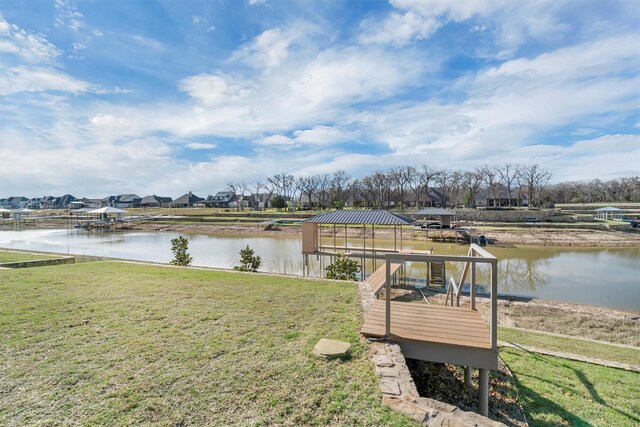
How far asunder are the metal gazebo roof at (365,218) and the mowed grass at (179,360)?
7.68 m

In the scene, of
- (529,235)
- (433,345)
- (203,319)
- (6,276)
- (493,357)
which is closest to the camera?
(493,357)

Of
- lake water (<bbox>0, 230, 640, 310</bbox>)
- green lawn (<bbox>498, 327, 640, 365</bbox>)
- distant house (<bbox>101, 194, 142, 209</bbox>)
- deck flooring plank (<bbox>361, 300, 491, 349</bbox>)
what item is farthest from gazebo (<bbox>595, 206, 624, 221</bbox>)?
distant house (<bbox>101, 194, 142, 209</bbox>)

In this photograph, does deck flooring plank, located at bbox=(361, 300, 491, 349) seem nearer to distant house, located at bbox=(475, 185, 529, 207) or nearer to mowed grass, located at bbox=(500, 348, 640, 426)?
mowed grass, located at bbox=(500, 348, 640, 426)

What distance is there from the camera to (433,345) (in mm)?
3945

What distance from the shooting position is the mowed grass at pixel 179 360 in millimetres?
2775

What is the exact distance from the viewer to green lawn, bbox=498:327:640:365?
228 inches

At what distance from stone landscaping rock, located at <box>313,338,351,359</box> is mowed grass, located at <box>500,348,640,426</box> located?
87.9 inches

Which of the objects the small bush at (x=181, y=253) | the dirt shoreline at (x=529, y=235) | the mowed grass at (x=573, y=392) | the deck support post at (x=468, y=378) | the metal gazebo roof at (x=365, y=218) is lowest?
the dirt shoreline at (x=529, y=235)

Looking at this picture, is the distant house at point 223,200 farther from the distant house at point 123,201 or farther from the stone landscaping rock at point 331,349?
the stone landscaping rock at point 331,349

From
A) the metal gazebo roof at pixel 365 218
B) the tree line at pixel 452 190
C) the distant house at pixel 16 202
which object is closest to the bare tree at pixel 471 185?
the tree line at pixel 452 190

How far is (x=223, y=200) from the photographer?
79.8m

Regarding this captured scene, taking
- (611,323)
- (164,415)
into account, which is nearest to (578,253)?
(611,323)

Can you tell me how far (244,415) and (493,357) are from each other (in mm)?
2852

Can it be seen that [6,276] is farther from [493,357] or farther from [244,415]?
[493,357]
